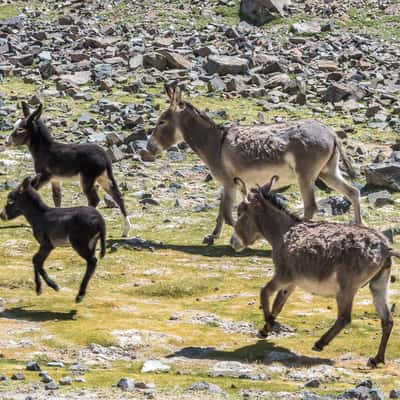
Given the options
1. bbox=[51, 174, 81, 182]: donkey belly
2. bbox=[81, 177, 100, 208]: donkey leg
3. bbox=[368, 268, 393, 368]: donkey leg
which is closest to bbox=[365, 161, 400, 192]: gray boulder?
bbox=[81, 177, 100, 208]: donkey leg

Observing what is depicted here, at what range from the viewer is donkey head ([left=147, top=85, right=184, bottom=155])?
85.1 feet

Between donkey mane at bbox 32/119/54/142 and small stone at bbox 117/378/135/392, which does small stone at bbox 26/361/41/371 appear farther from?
donkey mane at bbox 32/119/54/142

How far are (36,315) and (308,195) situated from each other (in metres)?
8.16

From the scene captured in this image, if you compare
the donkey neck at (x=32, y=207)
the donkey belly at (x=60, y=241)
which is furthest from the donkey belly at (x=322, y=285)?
the donkey neck at (x=32, y=207)

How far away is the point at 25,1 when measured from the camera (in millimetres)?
64875

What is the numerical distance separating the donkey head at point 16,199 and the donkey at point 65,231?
256 millimetres

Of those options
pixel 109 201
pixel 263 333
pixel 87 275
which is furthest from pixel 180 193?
pixel 263 333

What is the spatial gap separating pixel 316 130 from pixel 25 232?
741 cm

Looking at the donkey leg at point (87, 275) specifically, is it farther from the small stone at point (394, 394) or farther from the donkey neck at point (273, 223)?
the small stone at point (394, 394)

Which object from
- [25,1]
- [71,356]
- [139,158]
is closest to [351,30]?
[25,1]

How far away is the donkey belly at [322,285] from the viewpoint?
1520 cm

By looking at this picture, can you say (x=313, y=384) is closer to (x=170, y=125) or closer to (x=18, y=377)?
(x=18, y=377)

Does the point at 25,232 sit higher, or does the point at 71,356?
the point at 71,356

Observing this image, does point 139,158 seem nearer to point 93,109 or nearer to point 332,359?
point 93,109
